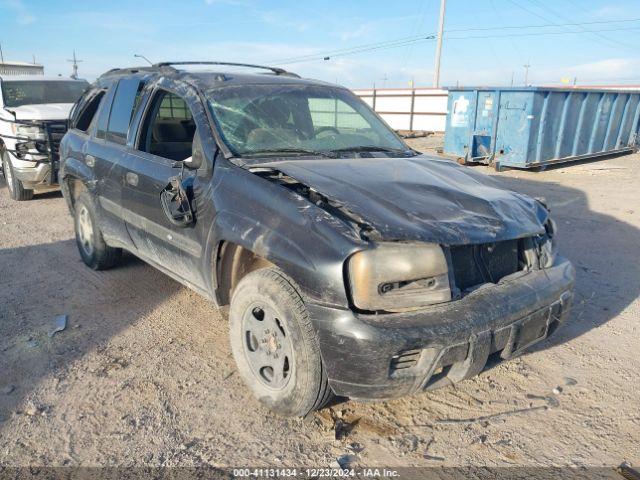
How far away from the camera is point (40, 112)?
797 cm

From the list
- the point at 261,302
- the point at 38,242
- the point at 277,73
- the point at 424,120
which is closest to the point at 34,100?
the point at 38,242

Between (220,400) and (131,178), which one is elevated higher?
(131,178)

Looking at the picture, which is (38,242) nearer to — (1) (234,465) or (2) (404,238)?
(1) (234,465)

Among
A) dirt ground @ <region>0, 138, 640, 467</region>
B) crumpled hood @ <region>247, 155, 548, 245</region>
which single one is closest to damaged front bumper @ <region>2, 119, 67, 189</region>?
dirt ground @ <region>0, 138, 640, 467</region>

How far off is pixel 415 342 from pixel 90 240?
3.70 meters

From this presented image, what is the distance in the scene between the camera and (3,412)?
2.73 m

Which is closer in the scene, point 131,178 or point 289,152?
point 289,152

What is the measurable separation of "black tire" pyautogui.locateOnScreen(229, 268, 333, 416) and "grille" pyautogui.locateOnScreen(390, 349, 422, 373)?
364mm

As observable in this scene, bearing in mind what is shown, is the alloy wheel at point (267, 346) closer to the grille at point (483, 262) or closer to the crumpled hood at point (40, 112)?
the grille at point (483, 262)

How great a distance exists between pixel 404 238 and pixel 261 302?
0.85 m

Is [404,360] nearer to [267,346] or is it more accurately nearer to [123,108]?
[267,346]

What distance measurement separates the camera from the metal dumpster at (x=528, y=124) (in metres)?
11.6

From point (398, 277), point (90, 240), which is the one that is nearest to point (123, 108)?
A: point (90, 240)

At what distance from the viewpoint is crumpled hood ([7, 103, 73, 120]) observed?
786 cm
